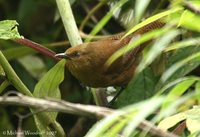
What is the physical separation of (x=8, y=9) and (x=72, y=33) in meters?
2.16

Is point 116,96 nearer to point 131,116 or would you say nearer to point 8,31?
point 8,31

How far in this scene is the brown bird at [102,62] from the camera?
3.21 metres

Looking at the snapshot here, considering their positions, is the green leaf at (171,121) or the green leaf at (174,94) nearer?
the green leaf at (174,94)

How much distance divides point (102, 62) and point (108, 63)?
9 centimetres

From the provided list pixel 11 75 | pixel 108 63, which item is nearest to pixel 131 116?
pixel 11 75

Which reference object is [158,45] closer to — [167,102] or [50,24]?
[167,102]

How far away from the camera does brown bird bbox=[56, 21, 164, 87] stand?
10.5ft

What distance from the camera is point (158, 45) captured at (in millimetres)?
1238

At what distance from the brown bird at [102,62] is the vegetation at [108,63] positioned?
3.7 inches

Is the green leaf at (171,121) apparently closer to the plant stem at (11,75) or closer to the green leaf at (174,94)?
the green leaf at (174,94)

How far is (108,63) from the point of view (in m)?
3.39

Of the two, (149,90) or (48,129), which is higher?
(48,129)

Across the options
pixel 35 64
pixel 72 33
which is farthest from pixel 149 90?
pixel 35 64

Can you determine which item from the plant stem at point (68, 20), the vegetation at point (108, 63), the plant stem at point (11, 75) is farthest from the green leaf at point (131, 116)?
the plant stem at point (68, 20)
